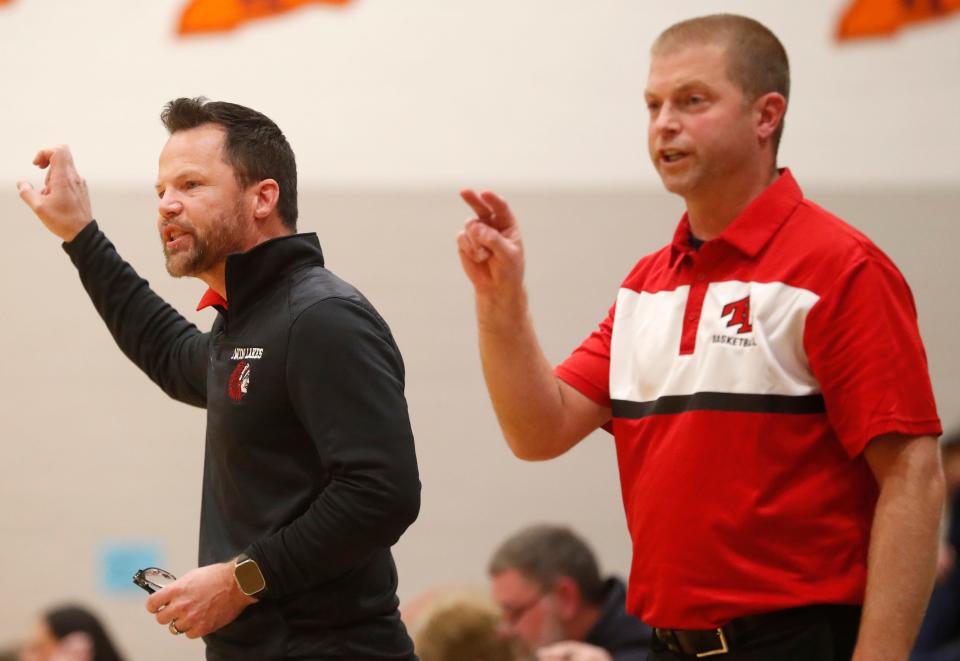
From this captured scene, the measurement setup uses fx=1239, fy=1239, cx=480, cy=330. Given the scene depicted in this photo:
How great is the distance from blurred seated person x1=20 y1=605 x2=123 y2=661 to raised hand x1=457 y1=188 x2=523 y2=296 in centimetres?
305

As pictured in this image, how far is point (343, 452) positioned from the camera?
2.18 m

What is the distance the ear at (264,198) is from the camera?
250cm

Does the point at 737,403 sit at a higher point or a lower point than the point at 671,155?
lower

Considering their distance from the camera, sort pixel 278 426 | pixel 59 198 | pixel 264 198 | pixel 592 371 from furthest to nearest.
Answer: pixel 59 198 < pixel 264 198 < pixel 592 371 < pixel 278 426


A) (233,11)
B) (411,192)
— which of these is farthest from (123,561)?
(233,11)

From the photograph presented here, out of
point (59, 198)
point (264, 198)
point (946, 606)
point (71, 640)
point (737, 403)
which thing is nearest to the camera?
point (737, 403)

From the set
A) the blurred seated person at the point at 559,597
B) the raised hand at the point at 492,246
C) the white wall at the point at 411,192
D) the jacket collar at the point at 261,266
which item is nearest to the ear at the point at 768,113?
the raised hand at the point at 492,246

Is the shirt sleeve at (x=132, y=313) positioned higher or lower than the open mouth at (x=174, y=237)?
lower

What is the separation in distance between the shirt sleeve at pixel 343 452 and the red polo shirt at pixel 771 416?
44cm

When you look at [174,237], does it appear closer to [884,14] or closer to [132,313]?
[132,313]

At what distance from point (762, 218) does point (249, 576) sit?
110 centimetres

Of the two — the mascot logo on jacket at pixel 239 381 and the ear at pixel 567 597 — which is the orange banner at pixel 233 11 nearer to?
the ear at pixel 567 597

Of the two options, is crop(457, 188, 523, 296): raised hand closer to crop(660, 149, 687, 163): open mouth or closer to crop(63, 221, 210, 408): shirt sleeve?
crop(660, 149, 687, 163): open mouth

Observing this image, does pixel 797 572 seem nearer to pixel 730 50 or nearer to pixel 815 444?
pixel 815 444
